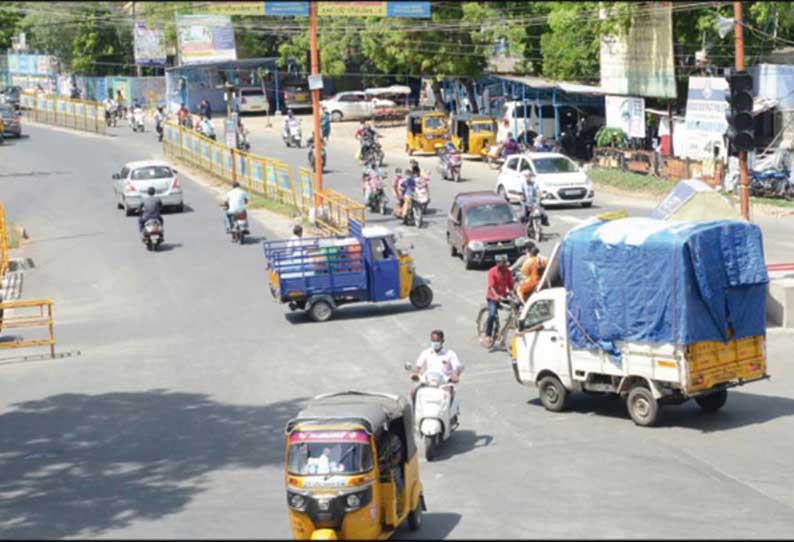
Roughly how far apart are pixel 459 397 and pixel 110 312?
11386 millimetres

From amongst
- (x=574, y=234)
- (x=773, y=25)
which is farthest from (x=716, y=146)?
(x=574, y=234)

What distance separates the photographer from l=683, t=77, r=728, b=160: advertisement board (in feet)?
132

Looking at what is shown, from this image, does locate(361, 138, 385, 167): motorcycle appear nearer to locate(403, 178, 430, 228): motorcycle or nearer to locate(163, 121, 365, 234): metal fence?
Result: locate(163, 121, 365, 234): metal fence

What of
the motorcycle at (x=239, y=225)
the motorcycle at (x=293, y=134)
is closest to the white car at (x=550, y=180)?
the motorcycle at (x=239, y=225)

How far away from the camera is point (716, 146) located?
4069cm

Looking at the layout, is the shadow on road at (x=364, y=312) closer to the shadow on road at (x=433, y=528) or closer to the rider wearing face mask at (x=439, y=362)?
the rider wearing face mask at (x=439, y=362)

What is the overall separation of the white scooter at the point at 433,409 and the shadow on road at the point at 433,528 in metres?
2.26

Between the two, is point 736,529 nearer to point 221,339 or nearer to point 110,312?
point 221,339

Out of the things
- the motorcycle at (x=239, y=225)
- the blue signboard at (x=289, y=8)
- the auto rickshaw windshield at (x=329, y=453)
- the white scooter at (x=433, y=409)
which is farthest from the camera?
the blue signboard at (x=289, y=8)

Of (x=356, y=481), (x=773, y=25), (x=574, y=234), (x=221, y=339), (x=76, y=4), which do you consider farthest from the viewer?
(x=76, y=4)

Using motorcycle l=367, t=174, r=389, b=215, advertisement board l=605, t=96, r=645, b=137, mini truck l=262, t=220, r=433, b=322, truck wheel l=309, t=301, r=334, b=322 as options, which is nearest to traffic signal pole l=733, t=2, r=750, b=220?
mini truck l=262, t=220, r=433, b=322

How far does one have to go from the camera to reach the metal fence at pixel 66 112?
69438 millimetres

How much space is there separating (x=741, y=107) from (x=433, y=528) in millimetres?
11392

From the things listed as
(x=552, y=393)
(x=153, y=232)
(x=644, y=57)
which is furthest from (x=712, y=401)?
(x=644, y=57)
